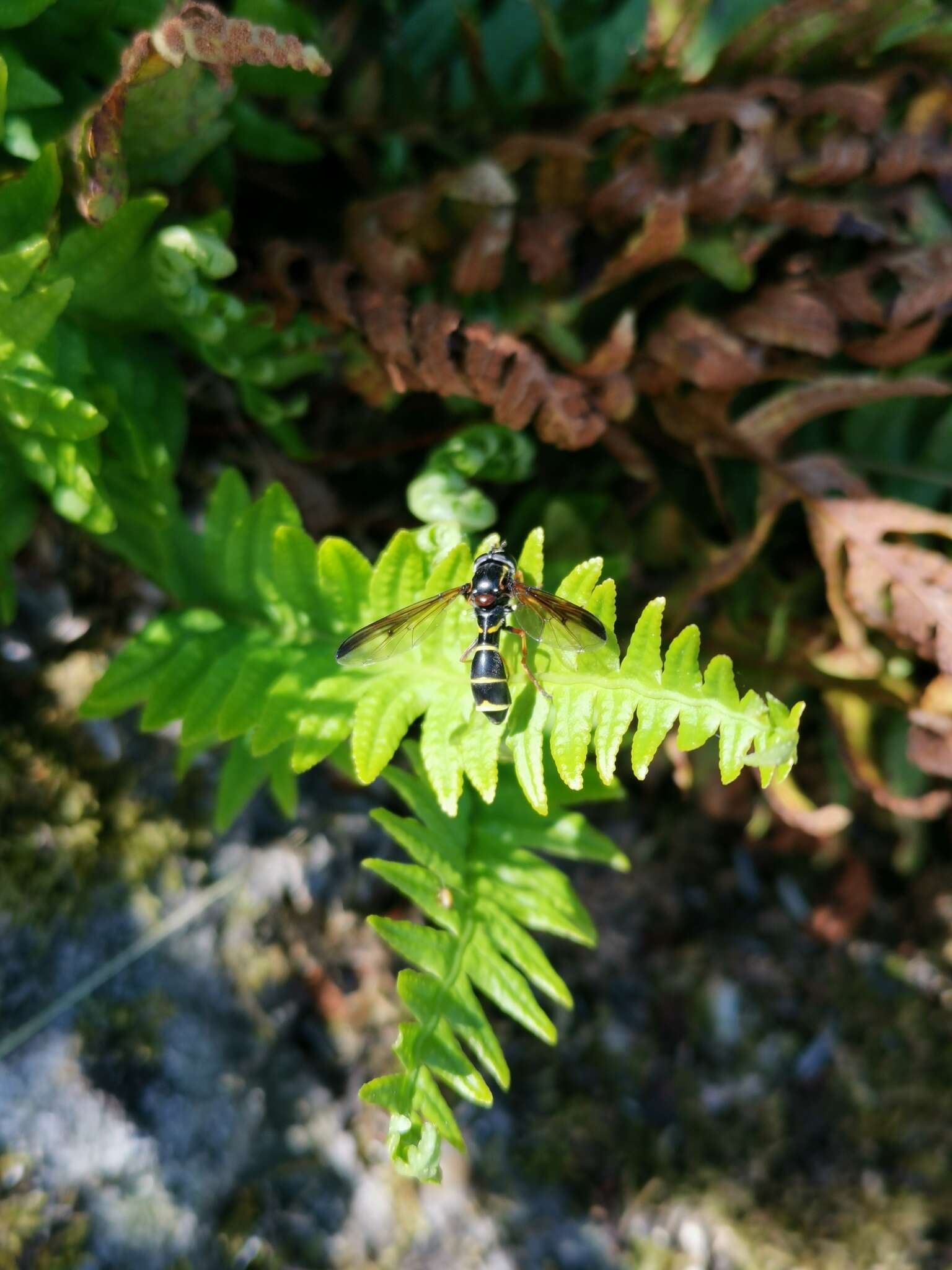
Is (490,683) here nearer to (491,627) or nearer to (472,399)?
(491,627)

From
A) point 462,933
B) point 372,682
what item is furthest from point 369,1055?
point 372,682

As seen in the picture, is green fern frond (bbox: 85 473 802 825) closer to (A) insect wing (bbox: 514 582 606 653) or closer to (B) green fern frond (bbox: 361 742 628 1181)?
(A) insect wing (bbox: 514 582 606 653)

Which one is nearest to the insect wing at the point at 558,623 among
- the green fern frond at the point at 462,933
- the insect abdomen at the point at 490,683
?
the insect abdomen at the point at 490,683

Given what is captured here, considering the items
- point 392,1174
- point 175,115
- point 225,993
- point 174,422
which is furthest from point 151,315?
point 392,1174

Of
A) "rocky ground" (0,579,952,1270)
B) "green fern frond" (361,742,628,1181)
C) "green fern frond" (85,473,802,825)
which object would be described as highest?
"green fern frond" (85,473,802,825)

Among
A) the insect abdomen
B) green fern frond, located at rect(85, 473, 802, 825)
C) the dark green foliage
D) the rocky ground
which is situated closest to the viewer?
green fern frond, located at rect(85, 473, 802, 825)

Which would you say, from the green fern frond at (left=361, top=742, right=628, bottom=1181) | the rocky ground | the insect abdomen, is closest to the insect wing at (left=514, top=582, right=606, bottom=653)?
the insect abdomen

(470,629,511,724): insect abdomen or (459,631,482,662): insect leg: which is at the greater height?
(470,629,511,724): insect abdomen

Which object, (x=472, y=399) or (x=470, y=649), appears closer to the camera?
(x=470, y=649)
